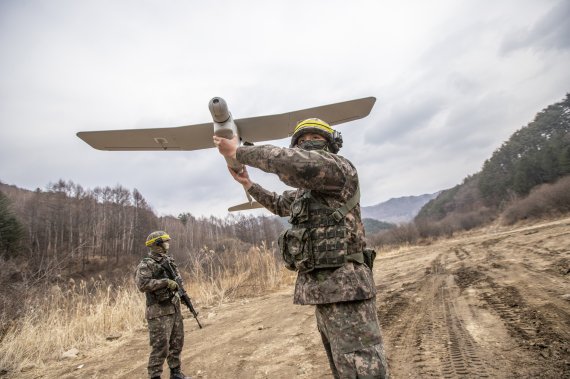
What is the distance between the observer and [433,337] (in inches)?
145

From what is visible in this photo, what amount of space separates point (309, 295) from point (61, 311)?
7806mm

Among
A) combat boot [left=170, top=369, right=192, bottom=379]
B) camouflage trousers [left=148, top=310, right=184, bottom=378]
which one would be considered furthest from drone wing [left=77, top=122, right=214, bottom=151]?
combat boot [left=170, top=369, right=192, bottom=379]

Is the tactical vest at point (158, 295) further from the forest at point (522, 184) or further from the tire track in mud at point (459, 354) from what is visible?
the forest at point (522, 184)

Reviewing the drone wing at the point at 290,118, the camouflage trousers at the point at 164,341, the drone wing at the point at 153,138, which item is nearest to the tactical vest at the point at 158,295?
the camouflage trousers at the point at 164,341

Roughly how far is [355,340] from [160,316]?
3.44 metres

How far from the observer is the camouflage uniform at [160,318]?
4039 mm

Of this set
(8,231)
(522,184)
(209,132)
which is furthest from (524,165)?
(8,231)

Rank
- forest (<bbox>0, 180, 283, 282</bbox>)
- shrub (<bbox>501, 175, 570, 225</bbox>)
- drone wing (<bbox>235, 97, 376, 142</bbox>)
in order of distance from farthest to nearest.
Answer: forest (<bbox>0, 180, 283, 282</bbox>), shrub (<bbox>501, 175, 570, 225</bbox>), drone wing (<bbox>235, 97, 376, 142</bbox>)

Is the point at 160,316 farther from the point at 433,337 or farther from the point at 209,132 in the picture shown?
the point at 433,337

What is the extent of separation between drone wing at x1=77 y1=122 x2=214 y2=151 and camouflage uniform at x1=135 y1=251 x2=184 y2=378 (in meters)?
1.86

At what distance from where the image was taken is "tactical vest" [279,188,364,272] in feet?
6.41

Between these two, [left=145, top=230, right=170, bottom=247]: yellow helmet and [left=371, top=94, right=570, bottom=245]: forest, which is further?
[left=371, top=94, right=570, bottom=245]: forest

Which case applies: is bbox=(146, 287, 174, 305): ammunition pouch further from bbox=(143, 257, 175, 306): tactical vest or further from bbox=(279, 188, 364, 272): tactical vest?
bbox=(279, 188, 364, 272): tactical vest

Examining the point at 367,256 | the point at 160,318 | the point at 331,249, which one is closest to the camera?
the point at 331,249
